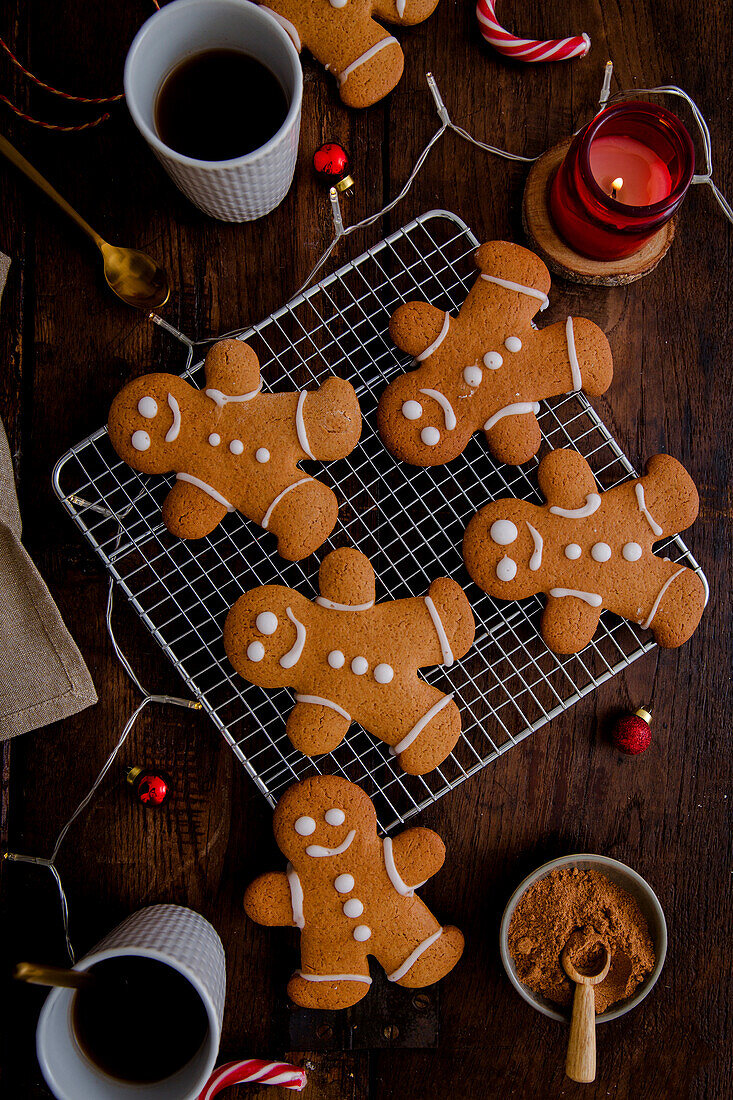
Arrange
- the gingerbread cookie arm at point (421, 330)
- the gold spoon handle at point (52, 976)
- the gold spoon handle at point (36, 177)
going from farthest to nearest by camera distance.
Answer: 1. the gingerbread cookie arm at point (421, 330)
2. the gold spoon handle at point (36, 177)
3. the gold spoon handle at point (52, 976)

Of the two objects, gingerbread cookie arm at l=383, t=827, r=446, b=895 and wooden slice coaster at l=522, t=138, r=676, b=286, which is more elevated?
wooden slice coaster at l=522, t=138, r=676, b=286

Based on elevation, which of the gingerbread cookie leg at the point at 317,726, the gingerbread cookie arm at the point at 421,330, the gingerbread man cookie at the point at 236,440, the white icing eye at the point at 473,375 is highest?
the gingerbread cookie arm at the point at 421,330

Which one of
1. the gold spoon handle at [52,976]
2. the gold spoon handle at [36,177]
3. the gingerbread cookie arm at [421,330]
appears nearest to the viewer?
the gold spoon handle at [52,976]

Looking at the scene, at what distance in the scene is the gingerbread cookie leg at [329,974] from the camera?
1040mm

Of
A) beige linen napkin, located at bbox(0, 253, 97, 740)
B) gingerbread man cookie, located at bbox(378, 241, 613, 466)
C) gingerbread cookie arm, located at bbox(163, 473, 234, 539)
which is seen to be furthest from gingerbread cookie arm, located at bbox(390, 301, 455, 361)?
beige linen napkin, located at bbox(0, 253, 97, 740)

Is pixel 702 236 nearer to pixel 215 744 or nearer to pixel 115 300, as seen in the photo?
pixel 115 300

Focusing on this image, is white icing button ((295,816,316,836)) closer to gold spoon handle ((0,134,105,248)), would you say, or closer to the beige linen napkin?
the beige linen napkin

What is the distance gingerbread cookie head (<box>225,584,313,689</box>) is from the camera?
1005 mm

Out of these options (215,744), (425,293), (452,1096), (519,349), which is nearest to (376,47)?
(425,293)

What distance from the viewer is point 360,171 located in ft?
3.82

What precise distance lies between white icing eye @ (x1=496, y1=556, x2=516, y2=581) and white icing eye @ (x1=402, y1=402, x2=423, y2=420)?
24 cm

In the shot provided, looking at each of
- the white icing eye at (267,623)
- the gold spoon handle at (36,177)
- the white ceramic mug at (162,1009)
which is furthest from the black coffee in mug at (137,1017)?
the gold spoon handle at (36,177)

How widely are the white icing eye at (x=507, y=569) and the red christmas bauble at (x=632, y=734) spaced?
318 millimetres

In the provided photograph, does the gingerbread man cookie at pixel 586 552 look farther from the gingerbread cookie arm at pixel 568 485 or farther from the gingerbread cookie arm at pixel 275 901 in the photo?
the gingerbread cookie arm at pixel 275 901
